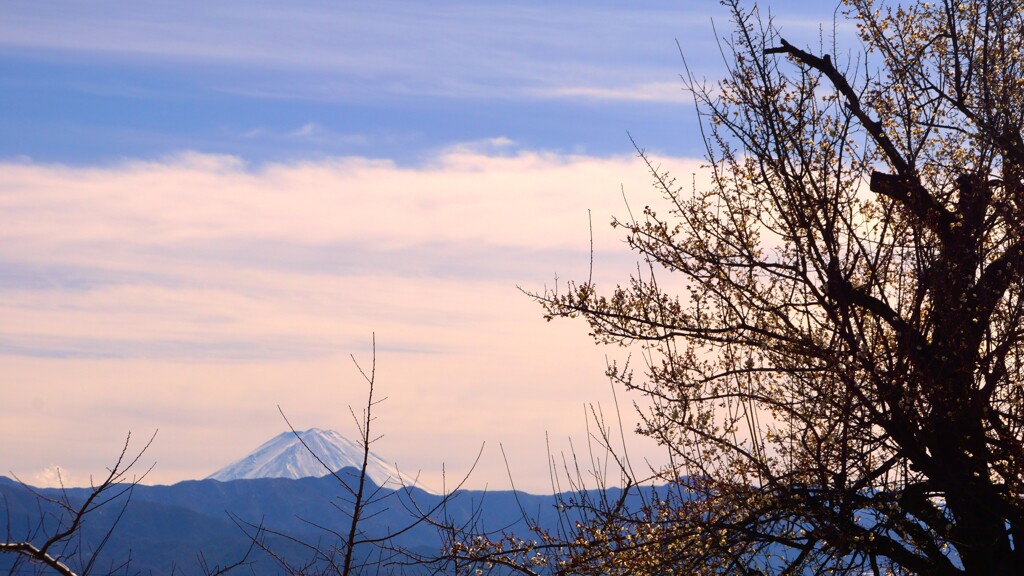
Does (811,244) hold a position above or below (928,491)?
above

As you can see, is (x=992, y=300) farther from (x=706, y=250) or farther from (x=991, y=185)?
(x=706, y=250)

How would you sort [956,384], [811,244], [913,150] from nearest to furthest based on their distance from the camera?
[956,384] < [811,244] < [913,150]

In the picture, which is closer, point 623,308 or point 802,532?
point 802,532

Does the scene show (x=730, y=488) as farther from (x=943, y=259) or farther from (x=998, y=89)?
(x=998, y=89)

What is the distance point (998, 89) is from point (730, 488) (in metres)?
5.57

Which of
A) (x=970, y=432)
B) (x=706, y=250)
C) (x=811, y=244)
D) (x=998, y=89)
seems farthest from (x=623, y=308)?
(x=998, y=89)

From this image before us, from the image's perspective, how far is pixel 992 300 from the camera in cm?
1105

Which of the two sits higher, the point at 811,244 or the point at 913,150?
the point at 913,150

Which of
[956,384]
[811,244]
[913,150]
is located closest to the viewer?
[956,384]

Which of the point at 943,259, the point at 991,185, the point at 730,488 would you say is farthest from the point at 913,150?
the point at 730,488

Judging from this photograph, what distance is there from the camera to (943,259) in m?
11.0

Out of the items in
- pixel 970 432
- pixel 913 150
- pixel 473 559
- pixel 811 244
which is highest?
pixel 913 150

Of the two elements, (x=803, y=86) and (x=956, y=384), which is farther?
(x=803, y=86)

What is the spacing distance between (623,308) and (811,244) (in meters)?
2.46
